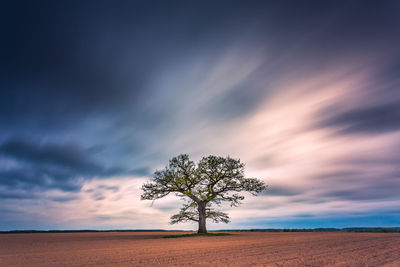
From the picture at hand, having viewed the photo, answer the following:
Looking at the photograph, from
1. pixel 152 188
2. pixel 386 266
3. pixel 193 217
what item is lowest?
pixel 386 266

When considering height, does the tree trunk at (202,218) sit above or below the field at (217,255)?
above

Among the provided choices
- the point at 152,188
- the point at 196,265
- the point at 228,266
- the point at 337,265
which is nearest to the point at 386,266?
the point at 337,265

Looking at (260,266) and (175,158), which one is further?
(175,158)

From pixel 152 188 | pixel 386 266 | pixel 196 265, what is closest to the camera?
pixel 386 266

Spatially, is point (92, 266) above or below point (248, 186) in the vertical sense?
below

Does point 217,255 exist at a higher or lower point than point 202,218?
lower

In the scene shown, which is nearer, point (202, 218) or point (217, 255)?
point (217, 255)

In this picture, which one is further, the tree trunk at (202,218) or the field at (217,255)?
the tree trunk at (202,218)

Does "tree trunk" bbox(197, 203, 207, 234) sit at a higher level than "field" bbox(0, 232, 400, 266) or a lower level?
higher

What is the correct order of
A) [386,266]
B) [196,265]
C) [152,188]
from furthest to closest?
[152,188] → [196,265] → [386,266]

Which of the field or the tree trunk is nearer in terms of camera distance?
the field

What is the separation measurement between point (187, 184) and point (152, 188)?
18.4 feet

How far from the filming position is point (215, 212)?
4341 cm

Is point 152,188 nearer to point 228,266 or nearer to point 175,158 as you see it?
point 175,158
